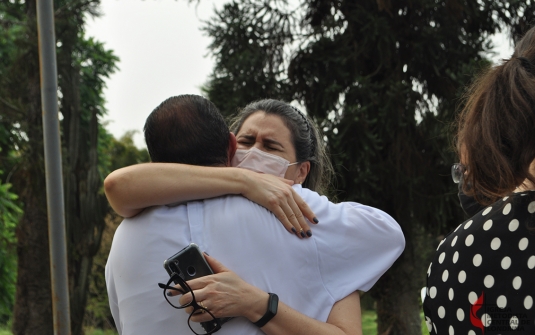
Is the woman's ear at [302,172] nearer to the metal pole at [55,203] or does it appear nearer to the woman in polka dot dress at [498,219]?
the woman in polka dot dress at [498,219]

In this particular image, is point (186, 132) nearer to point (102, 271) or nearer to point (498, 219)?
point (498, 219)

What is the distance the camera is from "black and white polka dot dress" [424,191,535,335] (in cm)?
133

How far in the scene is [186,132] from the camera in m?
1.77

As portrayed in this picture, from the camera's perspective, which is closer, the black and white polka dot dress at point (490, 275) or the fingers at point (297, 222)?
the black and white polka dot dress at point (490, 275)

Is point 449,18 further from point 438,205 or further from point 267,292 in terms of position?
point 267,292

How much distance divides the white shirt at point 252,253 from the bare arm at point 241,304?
42 millimetres

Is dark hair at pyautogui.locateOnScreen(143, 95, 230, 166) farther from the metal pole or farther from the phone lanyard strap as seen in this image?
the metal pole

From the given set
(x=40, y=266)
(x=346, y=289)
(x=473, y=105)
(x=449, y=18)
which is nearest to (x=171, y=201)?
(x=346, y=289)

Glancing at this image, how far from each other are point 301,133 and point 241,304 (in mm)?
951

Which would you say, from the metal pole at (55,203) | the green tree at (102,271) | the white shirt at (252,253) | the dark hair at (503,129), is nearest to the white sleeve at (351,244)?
the white shirt at (252,253)

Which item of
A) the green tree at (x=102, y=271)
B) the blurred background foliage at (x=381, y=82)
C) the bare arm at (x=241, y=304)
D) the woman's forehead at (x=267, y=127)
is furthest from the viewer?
the green tree at (x=102, y=271)

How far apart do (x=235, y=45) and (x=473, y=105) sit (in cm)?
876

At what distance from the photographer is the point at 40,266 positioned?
1238cm

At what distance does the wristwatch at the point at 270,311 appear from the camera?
5.30 feet
